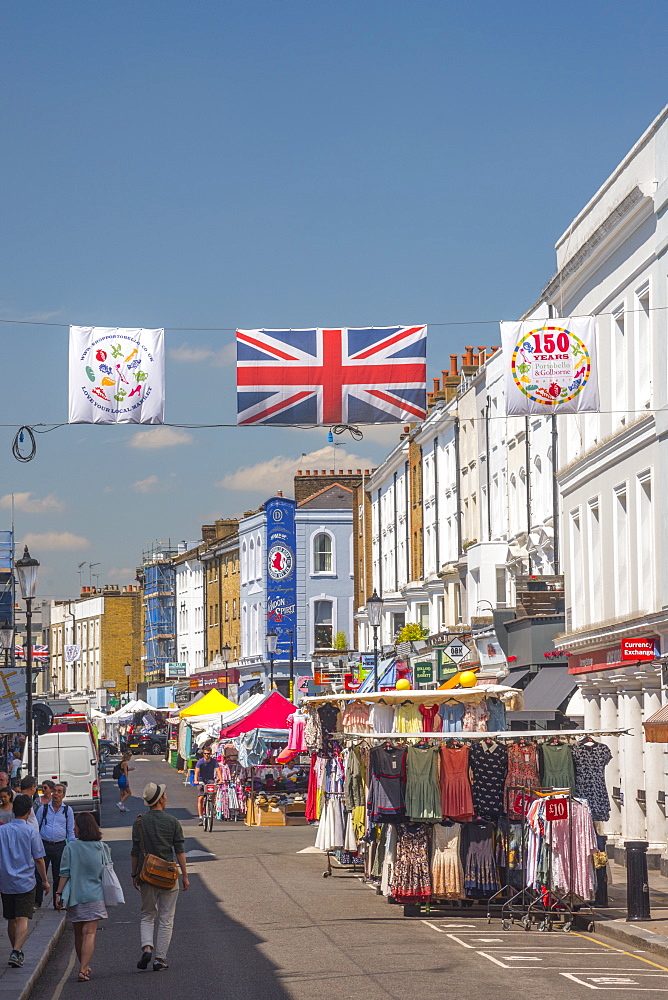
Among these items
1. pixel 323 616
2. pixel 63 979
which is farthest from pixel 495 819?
pixel 323 616

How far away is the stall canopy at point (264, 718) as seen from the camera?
→ 37656mm

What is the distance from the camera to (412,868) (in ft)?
59.2

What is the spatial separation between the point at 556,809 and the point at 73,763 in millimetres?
20841

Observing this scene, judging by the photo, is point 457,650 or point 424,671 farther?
point 424,671

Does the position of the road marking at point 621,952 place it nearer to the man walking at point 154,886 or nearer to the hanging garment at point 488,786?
the hanging garment at point 488,786

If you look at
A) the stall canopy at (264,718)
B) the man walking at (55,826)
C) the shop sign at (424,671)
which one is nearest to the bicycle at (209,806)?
the stall canopy at (264,718)

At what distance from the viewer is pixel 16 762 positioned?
37.7 metres

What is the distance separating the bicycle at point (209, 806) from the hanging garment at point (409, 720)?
37.3ft

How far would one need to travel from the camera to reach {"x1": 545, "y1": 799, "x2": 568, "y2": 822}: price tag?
1693 cm

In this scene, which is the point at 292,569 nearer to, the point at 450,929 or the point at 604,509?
the point at 604,509

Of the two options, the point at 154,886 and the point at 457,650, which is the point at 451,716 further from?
the point at 457,650

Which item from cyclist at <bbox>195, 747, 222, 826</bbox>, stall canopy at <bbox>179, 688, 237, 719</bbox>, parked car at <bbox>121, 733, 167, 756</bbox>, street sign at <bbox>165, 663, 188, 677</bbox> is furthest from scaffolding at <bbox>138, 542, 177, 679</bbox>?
cyclist at <bbox>195, 747, 222, 826</bbox>

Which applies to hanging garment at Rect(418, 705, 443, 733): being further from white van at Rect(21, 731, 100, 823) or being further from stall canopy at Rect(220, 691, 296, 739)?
stall canopy at Rect(220, 691, 296, 739)

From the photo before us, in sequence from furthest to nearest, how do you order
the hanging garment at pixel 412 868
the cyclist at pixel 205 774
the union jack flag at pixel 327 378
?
the cyclist at pixel 205 774
the union jack flag at pixel 327 378
the hanging garment at pixel 412 868
